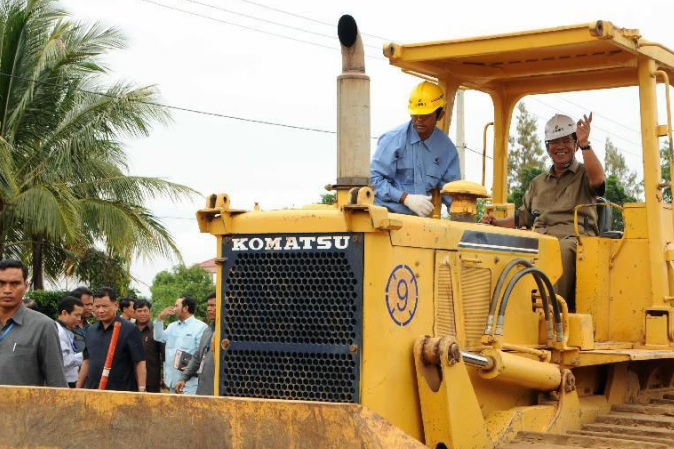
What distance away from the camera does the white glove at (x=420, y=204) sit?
22.3ft

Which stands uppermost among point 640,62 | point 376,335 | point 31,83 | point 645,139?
point 31,83

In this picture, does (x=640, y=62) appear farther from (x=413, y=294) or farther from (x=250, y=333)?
(x=250, y=333)

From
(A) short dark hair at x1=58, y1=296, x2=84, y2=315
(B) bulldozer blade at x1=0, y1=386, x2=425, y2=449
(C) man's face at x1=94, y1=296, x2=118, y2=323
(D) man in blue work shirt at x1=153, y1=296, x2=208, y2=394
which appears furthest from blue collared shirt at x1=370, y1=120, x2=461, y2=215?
(A) short dark hair at x1=58, y1=296, x2=84, y2=315

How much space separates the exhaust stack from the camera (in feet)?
20.0

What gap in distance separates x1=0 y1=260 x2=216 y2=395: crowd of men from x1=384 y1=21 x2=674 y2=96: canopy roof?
282 cm

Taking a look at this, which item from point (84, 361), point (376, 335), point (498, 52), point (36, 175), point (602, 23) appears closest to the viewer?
point (376, 335)

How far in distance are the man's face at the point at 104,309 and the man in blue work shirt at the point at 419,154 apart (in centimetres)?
438

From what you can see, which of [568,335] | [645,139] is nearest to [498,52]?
[645,139]

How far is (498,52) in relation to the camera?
7.35m

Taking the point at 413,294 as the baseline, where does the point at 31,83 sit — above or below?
above

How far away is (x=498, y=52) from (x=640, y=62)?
0.94 meters

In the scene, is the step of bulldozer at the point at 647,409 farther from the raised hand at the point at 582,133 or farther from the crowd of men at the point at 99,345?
the crowd of men at the point at 99,345

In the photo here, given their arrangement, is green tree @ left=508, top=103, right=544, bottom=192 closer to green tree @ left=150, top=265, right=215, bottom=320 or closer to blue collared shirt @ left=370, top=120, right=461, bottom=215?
A: green tree @ left=150, top=265, right=215, bottom=320

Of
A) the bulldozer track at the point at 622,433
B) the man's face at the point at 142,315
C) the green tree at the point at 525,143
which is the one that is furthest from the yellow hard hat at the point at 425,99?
the green tree at the point at 525,143
